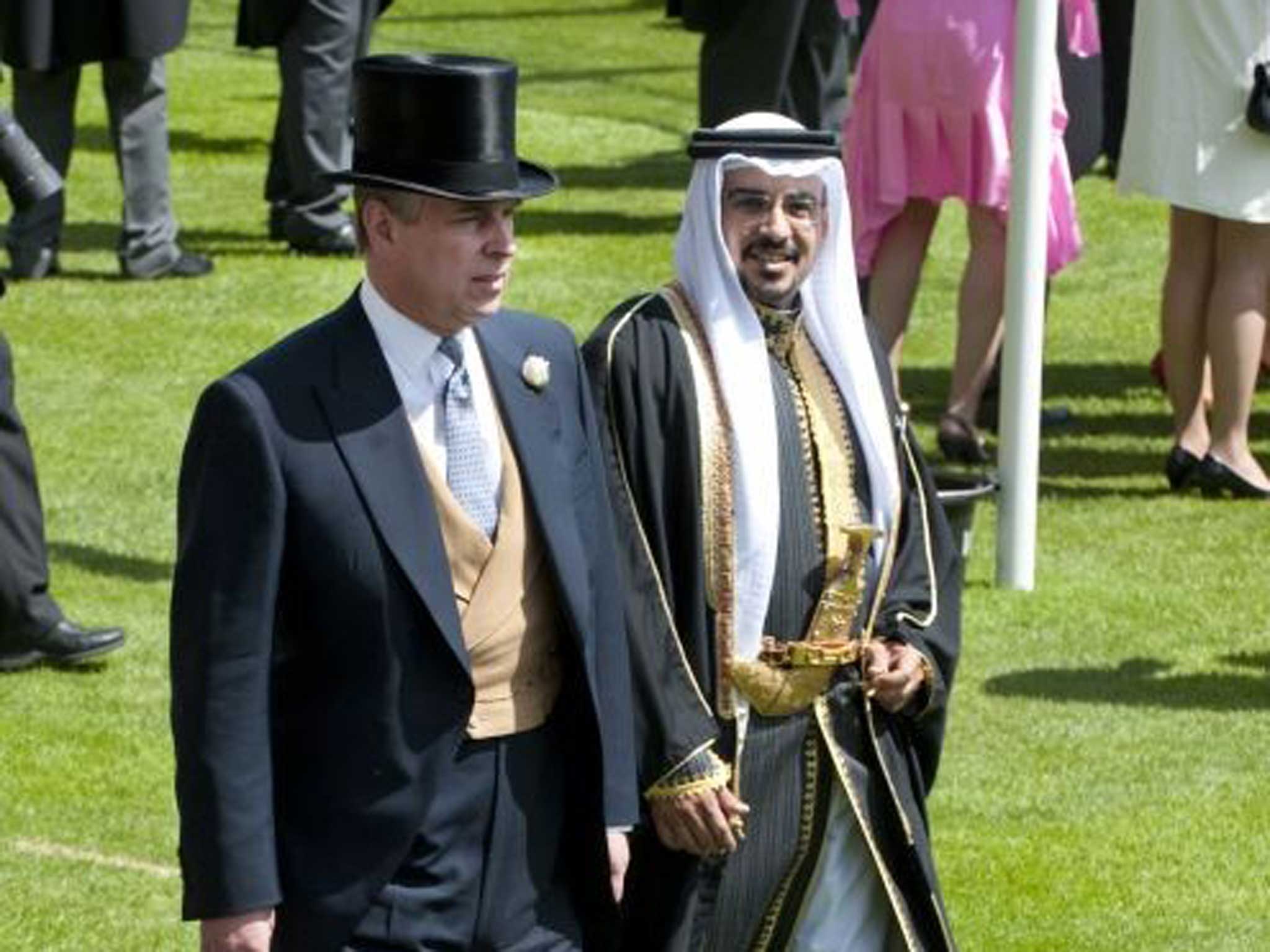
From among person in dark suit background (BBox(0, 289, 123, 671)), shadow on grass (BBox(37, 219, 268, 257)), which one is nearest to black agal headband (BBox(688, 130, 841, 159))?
person in dark suit background (BBox(0, 289, 123, 671))

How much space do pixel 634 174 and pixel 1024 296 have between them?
560 centimetres

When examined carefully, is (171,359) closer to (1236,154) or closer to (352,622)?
(1236,154)

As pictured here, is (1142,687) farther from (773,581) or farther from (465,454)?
(465,454)

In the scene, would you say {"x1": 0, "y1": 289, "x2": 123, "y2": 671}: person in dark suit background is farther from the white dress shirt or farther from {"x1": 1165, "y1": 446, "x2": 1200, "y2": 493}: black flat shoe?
the white dress shirt

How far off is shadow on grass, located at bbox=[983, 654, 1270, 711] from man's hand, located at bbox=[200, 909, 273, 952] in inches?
177

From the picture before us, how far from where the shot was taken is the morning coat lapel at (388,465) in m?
4.95

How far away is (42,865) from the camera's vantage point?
777cm

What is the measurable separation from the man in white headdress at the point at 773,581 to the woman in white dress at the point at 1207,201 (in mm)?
4683

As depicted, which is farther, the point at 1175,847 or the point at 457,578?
the point at 1175,847

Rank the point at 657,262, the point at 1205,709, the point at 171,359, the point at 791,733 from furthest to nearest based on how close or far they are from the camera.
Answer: the point at 657,262, the point at 171,359, the point at 1205,709, the point at 791,733

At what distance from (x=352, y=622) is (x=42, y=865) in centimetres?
301

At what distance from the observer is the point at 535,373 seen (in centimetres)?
520

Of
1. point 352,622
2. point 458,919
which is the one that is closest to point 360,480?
point 352,622

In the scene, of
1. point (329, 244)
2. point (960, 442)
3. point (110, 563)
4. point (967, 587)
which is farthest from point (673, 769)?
point (329, 244)
